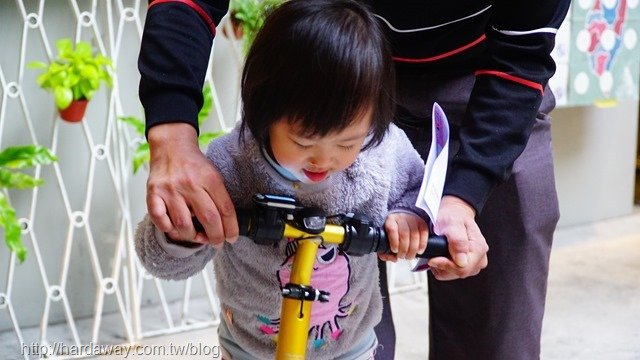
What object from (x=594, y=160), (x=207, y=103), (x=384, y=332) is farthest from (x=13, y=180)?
(x=594, y=160)

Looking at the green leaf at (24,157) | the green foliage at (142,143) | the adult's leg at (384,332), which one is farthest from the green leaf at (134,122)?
the adult's leg at (384,332)

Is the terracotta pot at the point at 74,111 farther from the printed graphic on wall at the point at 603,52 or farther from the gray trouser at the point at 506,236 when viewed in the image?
the printed graphic on wall at the point at 603,52

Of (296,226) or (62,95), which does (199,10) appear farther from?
(62,95)

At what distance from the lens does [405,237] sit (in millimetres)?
1012

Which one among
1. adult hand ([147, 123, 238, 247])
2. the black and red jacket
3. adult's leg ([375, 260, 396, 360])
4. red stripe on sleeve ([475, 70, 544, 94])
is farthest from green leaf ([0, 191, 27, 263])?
red stripe on sleeve ([475, 70, 544, 94])

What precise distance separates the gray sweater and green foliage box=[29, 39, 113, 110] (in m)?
1.13

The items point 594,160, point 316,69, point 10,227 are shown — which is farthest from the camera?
point 594,160

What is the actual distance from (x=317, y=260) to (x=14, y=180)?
1.24 metres

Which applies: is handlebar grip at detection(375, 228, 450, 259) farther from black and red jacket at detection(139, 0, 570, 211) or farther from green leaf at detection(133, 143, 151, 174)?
green leaf at detection(133, 143, 151, 174)

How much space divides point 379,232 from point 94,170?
1.60 meters

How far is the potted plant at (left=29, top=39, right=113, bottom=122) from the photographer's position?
215 cm

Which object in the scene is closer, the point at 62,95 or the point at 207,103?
the point at 62,95

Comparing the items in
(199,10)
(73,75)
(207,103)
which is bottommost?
(207,103)

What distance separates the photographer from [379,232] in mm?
989
